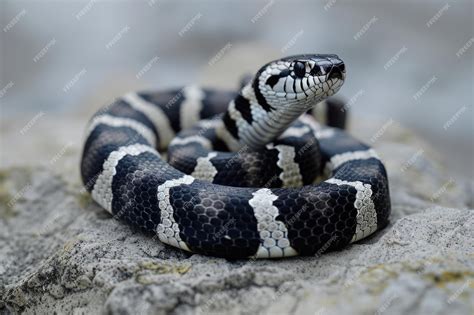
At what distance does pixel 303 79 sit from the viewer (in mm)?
4449

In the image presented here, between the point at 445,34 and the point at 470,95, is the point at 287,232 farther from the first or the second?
the point at 445,34

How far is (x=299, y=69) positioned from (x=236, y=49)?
630cm

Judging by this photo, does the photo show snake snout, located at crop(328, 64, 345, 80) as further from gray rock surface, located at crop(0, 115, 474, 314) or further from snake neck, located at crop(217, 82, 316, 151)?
gray rock surface, located at crop(0, 115, 474, 314)

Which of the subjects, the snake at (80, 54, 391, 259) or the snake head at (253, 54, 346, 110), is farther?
the snake head at (253, 54, 346, 110)

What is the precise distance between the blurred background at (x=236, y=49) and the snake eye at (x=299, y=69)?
454 centimetres

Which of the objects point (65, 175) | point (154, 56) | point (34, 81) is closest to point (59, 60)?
point (34, 81)

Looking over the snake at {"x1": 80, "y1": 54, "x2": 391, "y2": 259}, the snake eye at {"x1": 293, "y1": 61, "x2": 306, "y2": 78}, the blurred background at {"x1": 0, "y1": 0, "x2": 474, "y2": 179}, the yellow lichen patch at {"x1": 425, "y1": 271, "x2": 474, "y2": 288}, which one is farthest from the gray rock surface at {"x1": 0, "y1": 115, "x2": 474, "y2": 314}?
the blurred background at {"x1": 0, "y1": 0, "x2": 474, "y2": 179}

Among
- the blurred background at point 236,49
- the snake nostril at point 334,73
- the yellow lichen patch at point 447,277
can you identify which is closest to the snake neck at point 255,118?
the snake nostril at point 334,73

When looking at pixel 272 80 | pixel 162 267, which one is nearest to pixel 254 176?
pixel 272 80

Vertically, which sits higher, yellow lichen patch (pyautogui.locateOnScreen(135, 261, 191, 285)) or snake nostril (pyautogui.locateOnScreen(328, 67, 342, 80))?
snake nostril (pyautogui.locateOnScreen(328, 67, 342, 80))

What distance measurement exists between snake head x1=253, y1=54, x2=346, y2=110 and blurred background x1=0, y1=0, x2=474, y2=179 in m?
4.35

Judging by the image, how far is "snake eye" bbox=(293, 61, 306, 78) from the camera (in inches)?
176

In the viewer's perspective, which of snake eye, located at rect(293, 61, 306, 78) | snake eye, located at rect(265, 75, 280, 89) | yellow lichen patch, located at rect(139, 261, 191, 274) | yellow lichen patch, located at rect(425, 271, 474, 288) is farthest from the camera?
snake eye, located at rect(265, 75, 280, 89)

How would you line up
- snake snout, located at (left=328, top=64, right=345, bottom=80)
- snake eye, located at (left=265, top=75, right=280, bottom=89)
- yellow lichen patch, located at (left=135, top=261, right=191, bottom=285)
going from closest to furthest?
yellow lichen patch, located at (left=135, top=261, right=191, bottom=285) < snake snout, located at (left=328, top=64, right=345, bottom=80) < snake eye, located at (left=265, top=75, right=280, bottom=89)
